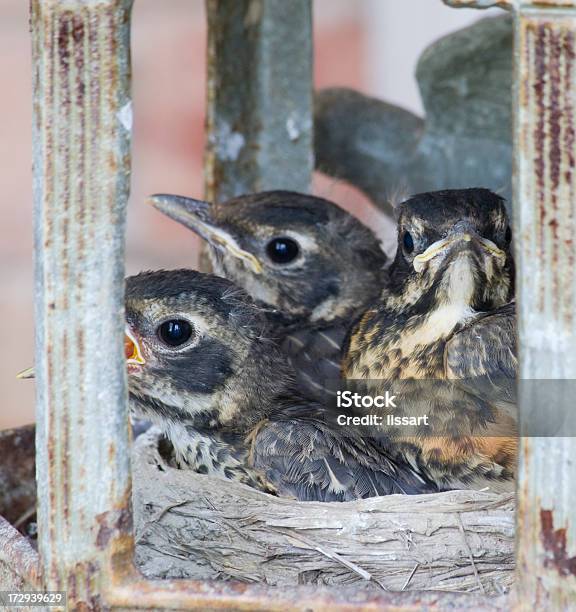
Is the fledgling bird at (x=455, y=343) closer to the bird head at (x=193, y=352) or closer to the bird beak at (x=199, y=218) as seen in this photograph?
the bird head at (x=193, y=352)

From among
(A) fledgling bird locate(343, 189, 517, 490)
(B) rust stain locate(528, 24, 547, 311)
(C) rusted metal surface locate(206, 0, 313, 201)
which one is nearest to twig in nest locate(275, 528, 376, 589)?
(A) fledgling bird locate(343, 189, 517, 490)

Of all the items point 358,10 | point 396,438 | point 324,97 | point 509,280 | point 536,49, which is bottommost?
point 396,438

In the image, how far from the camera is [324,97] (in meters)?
3.21

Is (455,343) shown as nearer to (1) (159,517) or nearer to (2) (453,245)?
(2) (453,245)

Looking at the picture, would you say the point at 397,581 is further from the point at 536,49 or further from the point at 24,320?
the point at 24,320

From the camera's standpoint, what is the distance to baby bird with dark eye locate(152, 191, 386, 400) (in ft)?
8.48

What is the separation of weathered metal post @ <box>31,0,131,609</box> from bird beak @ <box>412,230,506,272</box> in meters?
0.78

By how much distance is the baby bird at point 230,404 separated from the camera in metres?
2.08

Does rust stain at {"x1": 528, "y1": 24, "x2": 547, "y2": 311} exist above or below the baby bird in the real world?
above

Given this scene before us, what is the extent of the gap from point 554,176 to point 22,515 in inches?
54.0

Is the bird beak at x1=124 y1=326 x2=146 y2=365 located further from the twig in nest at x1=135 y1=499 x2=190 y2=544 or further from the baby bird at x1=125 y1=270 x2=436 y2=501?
the twig in nest at x1=135 y1=499 x2=190 y2=544

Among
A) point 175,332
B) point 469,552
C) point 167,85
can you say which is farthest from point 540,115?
point 167,85

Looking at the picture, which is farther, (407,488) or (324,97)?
(324,97)

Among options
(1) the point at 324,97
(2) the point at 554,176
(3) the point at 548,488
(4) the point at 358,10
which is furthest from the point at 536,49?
(4) the point at 358,10
